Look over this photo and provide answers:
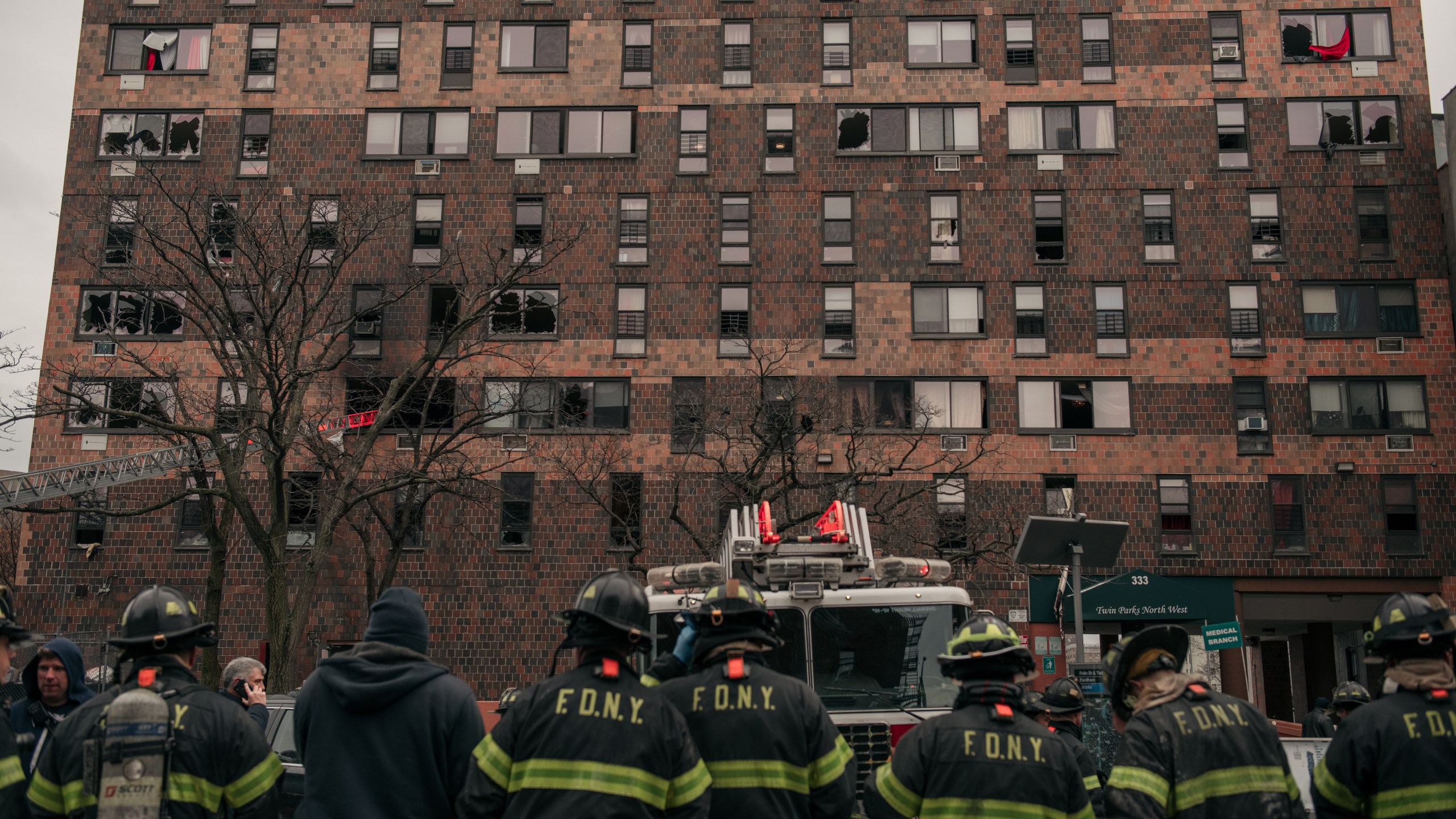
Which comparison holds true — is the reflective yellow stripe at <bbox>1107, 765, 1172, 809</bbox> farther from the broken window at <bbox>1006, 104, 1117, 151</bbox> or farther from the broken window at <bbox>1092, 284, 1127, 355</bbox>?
the broken window at <bbox>1006, 104, 1117, 151</bbox>

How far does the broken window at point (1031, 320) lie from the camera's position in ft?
107

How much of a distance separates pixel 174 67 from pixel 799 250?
19.1 meters

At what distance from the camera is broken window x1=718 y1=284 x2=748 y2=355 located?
32.9 metres

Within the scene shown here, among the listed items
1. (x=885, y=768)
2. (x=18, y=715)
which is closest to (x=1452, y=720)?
(x=885, y=768)

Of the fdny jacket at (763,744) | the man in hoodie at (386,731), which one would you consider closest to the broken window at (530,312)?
the man in hoodie at (386,731)

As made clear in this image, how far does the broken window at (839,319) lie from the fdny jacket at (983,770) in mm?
27795

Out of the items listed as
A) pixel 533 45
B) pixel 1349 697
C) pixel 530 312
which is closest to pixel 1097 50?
pixel 533 45

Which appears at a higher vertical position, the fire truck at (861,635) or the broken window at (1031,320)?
the broken window at (1031,320)

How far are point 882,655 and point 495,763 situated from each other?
16.8 feet

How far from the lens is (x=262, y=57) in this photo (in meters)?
34.9

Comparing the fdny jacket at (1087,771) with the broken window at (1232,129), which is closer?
the fdny jacket at (1087,771)

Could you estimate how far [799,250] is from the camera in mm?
33344

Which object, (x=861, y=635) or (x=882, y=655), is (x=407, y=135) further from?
(x=882, y=655)

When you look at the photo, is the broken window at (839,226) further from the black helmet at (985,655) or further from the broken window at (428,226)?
the black helmet at (985,655)
